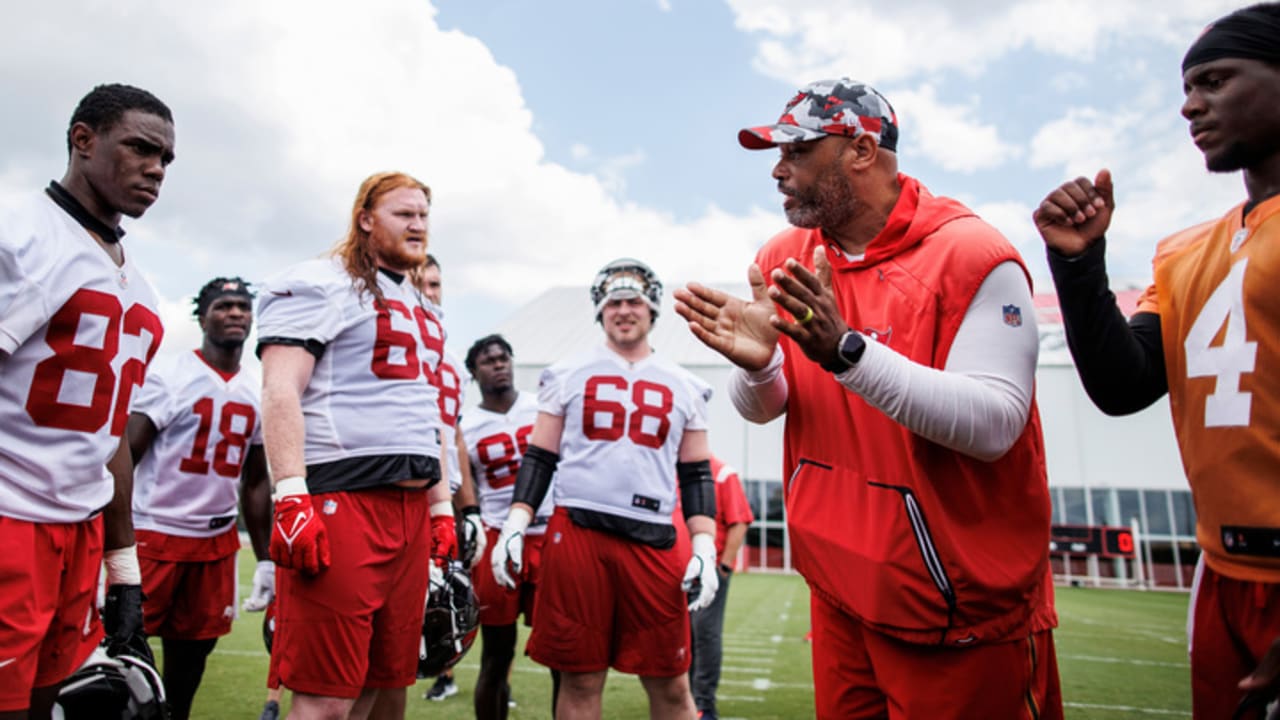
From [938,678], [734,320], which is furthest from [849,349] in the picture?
[938,678]

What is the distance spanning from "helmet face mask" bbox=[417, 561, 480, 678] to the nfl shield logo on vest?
2526 mm

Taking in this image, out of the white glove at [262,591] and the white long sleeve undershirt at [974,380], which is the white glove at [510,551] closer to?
the white glove at [262,591]

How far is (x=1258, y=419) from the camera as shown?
172cm

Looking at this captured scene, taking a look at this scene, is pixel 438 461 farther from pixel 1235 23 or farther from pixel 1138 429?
pixel 1138 429

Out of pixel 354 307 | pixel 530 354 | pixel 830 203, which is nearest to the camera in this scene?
pixel 830 203

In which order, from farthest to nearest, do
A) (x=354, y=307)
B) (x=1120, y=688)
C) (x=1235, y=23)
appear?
1. (x=1120, y=688)
2. (x=354, y=307)
3. (x=1235, y=23)

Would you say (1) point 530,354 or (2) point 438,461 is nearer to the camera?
(2) point 438,461

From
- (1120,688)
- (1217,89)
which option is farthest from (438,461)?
(1120,688)

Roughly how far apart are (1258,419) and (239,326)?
200 inches

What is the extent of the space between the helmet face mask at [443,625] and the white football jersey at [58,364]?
1.38 meters

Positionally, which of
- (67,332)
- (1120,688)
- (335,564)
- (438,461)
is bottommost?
(1120,688)

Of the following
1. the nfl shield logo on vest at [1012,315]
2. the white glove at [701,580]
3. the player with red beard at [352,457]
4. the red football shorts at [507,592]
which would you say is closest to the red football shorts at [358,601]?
the player with red beard at [352,457]

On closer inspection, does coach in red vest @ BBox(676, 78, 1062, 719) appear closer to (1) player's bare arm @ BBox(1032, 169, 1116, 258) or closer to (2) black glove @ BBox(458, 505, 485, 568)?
(1) player's bare arm @ BBox(1032, 169, 1116, 258)

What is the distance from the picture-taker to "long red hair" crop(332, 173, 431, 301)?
10.2 ft
